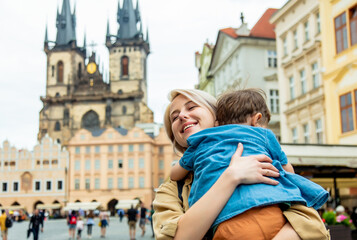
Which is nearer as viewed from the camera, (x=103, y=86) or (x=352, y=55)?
(x=352, y=55)

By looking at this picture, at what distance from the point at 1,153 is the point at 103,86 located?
2428cm

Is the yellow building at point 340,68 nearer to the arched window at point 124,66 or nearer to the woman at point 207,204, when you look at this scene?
the woman at point 207,204

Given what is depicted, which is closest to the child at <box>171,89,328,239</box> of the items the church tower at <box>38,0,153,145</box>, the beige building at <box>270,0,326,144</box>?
the beige building at <box>270,0,326,144</box>

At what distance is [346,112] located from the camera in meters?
19.3

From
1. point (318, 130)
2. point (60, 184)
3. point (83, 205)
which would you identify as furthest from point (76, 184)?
point (318, 130)

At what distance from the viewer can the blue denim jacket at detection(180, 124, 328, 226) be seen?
1763mm

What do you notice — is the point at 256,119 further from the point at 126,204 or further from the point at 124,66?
the point at 124,66

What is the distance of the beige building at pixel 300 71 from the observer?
22875 millimetres

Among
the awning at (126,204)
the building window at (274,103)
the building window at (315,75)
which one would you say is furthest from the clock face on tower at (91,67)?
the building window at (315,75)

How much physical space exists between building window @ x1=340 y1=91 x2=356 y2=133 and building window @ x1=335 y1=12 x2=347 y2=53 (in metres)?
1.91

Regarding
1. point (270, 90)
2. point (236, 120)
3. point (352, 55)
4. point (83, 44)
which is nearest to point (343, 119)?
point (352, 55)

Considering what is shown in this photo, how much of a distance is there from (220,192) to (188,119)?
18.2 inches

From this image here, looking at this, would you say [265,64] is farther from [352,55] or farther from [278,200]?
[278,200]

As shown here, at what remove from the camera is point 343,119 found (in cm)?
1961
